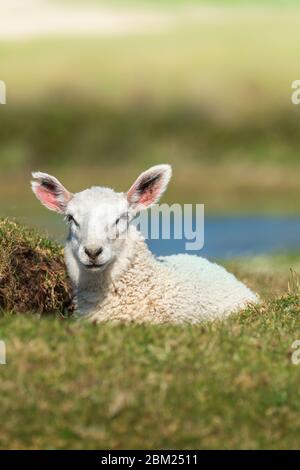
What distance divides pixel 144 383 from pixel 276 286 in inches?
382

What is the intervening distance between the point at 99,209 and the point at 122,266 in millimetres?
766

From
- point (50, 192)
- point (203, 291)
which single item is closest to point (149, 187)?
point (50, 192)

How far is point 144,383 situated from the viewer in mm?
9398

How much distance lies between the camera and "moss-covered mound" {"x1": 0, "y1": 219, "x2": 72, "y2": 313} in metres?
13.4

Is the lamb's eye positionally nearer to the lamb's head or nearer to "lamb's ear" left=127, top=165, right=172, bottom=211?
the lamb's head

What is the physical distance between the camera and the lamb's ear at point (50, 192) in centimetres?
1265

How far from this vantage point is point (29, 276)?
13.6 meters

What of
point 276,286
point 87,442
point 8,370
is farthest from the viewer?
point 276,286

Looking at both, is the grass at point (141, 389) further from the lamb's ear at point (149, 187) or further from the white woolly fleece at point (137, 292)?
the lamb's ear at point (149, 187)

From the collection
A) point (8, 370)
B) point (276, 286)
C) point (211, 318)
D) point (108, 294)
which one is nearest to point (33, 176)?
point (108, 294)

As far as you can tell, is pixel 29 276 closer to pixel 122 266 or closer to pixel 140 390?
pixel 122 266

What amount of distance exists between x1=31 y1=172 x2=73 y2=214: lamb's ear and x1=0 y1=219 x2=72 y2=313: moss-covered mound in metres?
1.03

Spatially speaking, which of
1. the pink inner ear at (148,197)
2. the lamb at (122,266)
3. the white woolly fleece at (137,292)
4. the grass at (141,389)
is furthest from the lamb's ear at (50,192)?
the grass at (141,389)
